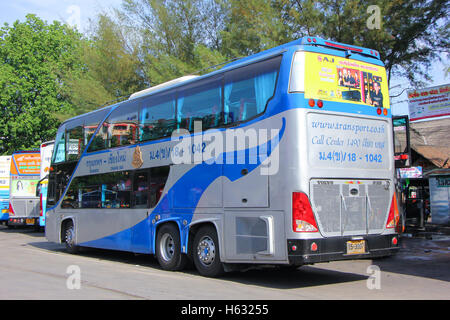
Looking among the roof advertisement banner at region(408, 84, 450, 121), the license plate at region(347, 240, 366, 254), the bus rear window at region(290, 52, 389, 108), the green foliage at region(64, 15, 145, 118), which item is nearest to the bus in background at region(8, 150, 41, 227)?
the green foliage at region(64, 15, 145, 118)

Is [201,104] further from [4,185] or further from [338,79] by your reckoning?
[4,185]

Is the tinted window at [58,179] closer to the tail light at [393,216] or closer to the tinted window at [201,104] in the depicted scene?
the tinted window at [201,104]

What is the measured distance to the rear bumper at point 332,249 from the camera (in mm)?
8312

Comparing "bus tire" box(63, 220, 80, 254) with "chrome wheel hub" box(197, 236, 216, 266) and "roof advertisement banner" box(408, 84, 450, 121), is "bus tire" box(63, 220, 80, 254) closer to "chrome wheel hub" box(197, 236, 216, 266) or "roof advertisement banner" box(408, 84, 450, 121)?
"chrome wheel hub" box(197, 236, 216, 266)

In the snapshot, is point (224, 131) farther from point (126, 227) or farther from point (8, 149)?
point (8, 149)

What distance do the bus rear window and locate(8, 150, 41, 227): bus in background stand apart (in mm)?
19632

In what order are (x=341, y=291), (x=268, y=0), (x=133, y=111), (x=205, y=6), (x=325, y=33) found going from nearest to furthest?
(x=341, y=291), (x=133, y=111), (x=325, y=33), (x=268, y=0), (x=205, y=6)

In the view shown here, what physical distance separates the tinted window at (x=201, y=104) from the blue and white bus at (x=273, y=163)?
0.02 m

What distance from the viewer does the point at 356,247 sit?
9.01 metres

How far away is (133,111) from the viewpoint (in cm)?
1301

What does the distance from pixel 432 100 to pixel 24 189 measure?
20300mm

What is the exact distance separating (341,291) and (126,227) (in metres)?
6.31
